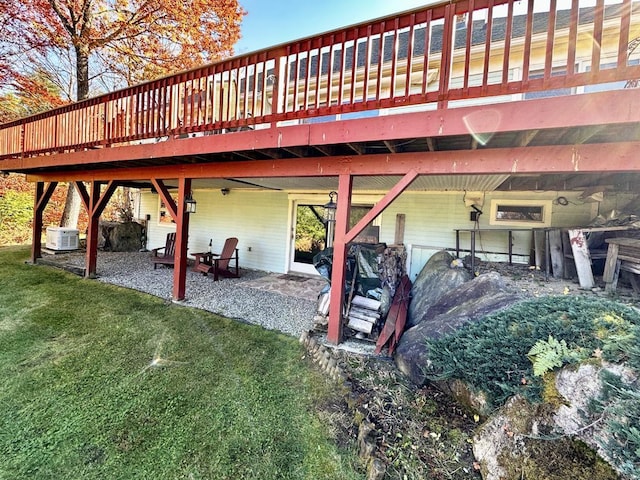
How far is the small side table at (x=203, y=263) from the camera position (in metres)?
6.83

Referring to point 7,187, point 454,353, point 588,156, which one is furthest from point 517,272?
point 7,187

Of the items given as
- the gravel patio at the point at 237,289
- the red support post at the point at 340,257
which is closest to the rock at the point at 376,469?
the red support post at the point at 340,257

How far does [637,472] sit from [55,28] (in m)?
14.4

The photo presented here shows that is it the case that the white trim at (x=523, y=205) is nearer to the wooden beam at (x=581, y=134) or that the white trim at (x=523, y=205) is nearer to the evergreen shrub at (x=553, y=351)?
the wooden beam at (x=581, y=134)

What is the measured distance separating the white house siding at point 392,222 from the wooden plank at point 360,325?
2851 millimetres

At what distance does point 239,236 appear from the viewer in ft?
27.4

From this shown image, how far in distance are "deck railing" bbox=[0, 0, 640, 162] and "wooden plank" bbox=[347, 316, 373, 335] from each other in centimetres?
239

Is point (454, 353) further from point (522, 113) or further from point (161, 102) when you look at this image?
point (161, 102)

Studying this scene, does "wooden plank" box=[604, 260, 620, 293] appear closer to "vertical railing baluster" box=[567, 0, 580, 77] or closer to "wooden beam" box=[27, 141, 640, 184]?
"wooden beam" box=[27, 141, 640, 184]

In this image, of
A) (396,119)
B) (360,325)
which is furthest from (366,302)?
(396,119)

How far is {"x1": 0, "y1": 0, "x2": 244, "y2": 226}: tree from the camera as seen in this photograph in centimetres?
903

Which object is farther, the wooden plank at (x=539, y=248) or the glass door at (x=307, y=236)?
the glass door at (x=307, y=236)

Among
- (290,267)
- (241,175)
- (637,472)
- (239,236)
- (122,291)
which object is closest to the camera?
(637,472)

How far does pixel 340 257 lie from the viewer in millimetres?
3480
